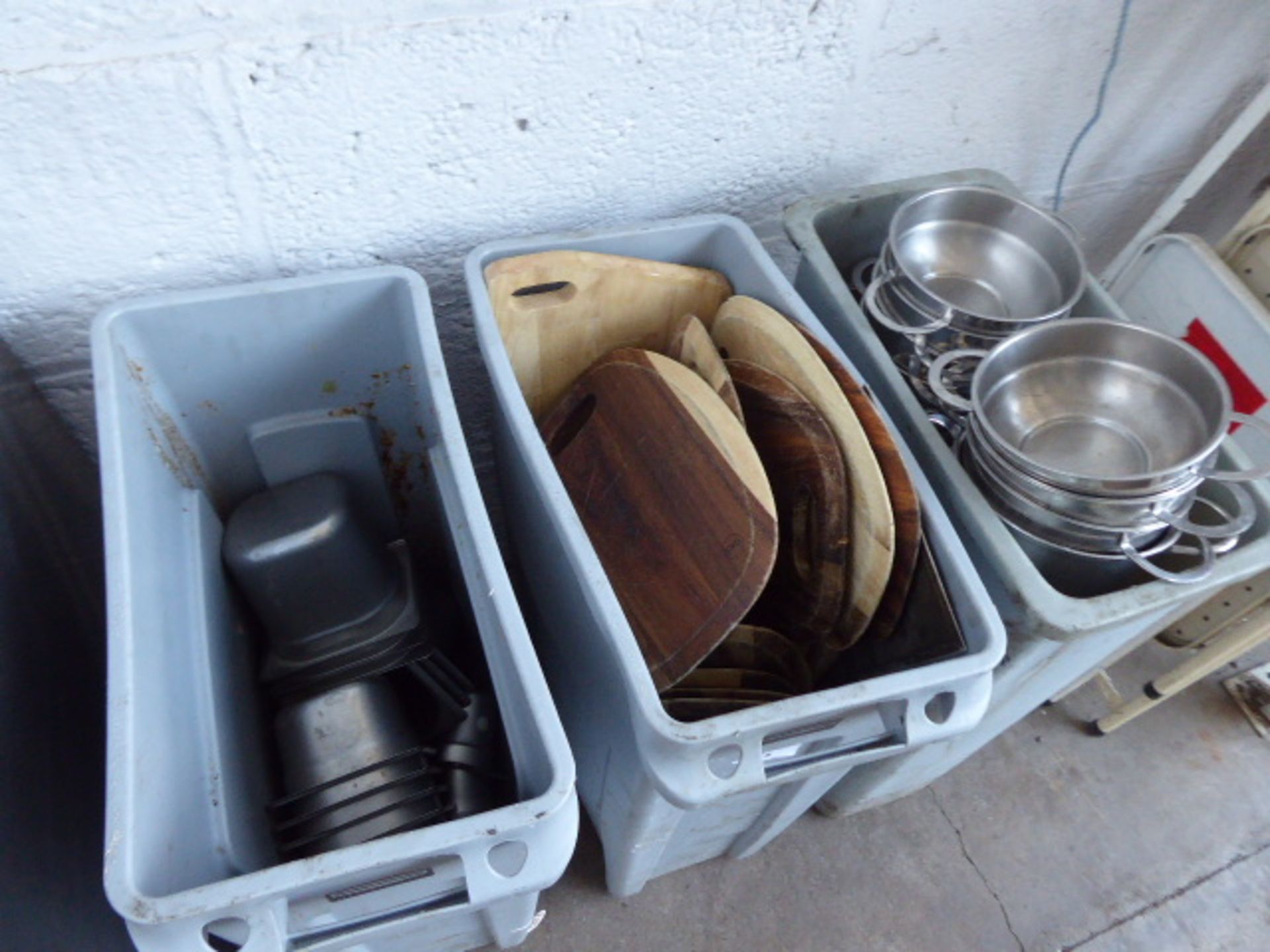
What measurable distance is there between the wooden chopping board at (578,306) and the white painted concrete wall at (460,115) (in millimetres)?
103

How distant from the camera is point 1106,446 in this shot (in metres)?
0.99

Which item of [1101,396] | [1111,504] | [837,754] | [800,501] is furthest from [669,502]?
[1101,396]

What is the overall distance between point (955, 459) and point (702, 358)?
274mm

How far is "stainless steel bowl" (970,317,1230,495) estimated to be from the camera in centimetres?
93

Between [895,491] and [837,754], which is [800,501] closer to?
[895,491]

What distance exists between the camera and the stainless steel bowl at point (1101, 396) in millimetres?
928

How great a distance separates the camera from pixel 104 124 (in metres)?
0.77

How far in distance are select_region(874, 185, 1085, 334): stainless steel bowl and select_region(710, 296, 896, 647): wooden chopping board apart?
25 cm

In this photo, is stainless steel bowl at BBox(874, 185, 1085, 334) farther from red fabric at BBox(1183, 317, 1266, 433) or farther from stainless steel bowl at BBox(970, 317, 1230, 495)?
red fabric at BBox(1183, 317, 1266, 433)

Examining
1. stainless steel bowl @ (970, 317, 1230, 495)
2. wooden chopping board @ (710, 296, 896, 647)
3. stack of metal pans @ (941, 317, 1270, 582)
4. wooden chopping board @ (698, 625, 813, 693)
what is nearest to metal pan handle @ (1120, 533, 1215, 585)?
stack of metal pans @ (941, 317, 1270, 582)

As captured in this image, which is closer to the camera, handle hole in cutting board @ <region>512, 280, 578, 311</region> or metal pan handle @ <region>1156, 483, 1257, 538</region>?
metal pan handle @ <region>1156, 483, 1257, 538</region>

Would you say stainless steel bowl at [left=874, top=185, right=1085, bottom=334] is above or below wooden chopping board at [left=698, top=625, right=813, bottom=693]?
above

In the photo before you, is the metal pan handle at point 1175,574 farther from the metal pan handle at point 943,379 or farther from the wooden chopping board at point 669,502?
the wooden chopping board at point 669,502

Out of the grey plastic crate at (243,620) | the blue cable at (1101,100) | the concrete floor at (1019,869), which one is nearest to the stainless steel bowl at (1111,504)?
the grey plastic crate at (243,620)
